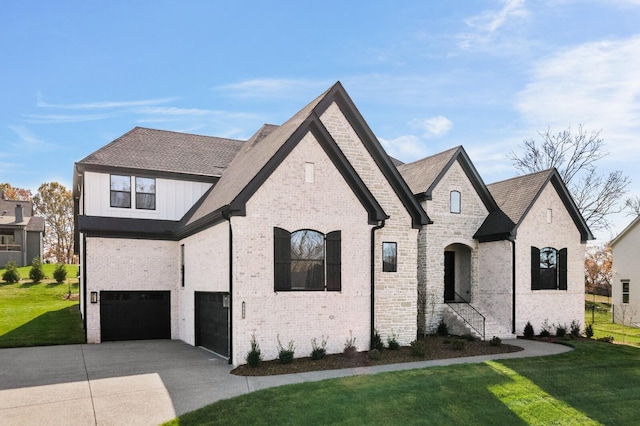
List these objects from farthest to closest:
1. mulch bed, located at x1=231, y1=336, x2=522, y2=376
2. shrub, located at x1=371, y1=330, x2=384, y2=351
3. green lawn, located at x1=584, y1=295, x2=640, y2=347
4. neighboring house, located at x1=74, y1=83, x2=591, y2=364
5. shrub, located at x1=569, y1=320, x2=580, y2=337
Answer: green lawn, located at x1=584, y1=295, x2=640, y2=347
shrub, located at x1=569, y1=320, x2=580, y2=337
shrub, located at x1=371, y1=330, x2=384, y2=351
neighboring house, located at x1=74, y1=83, x2=591, y2=364
mulch bed, located at x1=231, y1=336, x2=522, y2=376

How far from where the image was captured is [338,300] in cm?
1573

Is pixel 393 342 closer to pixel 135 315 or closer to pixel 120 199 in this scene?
pixel 135 315

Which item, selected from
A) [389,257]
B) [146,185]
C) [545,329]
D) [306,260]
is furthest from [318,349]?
[545,329]

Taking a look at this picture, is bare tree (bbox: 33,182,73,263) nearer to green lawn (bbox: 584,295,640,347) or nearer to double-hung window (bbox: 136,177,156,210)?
double-hung window (bbox: 136,177,156,210)

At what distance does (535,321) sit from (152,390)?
16.7 m

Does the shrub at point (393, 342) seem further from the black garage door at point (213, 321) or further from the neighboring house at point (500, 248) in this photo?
the black garage door at point (213, 321)

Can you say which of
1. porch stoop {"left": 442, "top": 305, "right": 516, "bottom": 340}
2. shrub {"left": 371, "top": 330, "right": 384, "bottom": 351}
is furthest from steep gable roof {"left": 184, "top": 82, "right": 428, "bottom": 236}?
porch stoop {"left": 442, "top": 305, "right": 516, "bottom": 340}

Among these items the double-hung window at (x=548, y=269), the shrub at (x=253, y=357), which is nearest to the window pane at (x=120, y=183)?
the shrub at (x=253, y=357)

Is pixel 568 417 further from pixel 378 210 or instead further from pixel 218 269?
pixel 218 269

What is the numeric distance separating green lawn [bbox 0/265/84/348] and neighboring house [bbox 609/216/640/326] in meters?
30.7

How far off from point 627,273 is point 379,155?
2312cm

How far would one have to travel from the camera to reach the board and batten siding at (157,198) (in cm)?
2108

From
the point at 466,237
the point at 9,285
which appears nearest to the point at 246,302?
the point at 466,237

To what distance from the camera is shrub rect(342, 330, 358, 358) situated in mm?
15242
